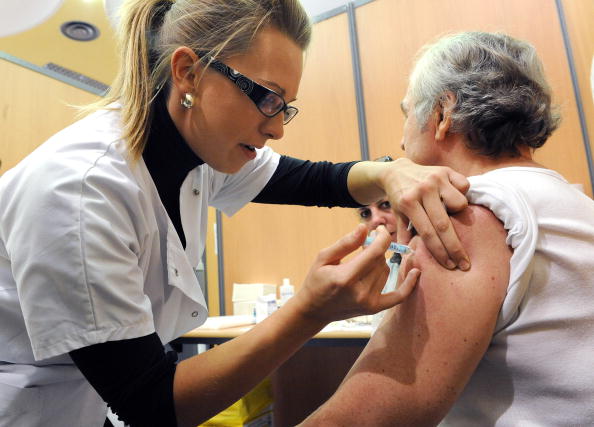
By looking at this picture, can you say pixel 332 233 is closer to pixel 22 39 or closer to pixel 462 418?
pixel 462 418

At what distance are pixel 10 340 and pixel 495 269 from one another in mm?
865

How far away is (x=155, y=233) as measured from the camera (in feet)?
2.93

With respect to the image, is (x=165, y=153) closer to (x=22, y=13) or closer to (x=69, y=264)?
(x=69, y=264)

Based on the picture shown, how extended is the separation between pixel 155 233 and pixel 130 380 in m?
0.30

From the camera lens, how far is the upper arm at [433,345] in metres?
0.68

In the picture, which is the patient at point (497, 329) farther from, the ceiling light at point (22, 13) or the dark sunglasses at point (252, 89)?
the ceiling light at point (22, 13)

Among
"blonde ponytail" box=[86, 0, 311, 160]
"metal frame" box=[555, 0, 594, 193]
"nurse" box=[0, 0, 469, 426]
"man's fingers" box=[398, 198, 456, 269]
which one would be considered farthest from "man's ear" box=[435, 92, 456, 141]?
"metal frame" box=[555, 0, 594, 193]

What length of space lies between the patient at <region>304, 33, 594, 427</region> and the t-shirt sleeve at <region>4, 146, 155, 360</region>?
36cm

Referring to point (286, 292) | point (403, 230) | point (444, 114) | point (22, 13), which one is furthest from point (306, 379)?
point (22, 13)

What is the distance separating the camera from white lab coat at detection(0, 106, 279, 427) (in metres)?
0.70

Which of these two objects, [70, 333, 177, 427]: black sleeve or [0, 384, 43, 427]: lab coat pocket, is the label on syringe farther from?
[0, 384, 43, 427]: lab coat pocket

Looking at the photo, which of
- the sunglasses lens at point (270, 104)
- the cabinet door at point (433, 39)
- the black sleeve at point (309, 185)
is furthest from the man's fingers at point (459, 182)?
the cabinet door at point (433, 39)

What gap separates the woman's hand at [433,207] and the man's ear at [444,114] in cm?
10

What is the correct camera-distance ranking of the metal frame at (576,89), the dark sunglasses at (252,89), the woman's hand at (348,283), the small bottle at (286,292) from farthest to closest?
the small bottle at (286,292) → the metal frame at (576,89) → the dark sunglasses at (252,89) → the woman's hand at (348,283)
